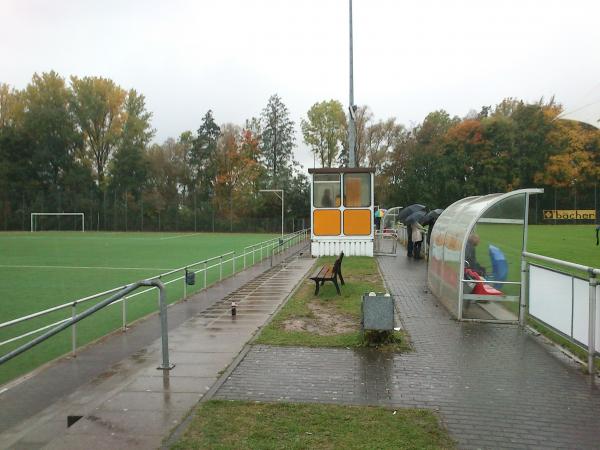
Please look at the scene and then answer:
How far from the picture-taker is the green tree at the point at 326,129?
64.5m

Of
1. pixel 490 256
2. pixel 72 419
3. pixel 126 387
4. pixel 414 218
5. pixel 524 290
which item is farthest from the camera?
pixel 414 218

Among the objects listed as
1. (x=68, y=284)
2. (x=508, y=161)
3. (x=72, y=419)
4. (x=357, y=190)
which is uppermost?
(x=508, y=161)

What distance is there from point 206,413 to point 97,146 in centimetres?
6634

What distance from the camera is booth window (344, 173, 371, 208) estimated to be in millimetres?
20703

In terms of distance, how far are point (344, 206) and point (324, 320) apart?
38.5ft

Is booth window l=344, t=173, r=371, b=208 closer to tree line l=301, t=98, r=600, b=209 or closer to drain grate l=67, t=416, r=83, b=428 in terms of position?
drain grate l=67, t=416, r=83, b=428

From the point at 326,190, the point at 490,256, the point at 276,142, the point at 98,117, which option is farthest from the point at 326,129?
the point at 490,256

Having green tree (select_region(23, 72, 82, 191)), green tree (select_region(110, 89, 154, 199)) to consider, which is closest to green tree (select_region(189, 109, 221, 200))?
green tree (select_region(110, 89, 154, 199))

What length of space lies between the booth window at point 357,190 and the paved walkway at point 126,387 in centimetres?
1090

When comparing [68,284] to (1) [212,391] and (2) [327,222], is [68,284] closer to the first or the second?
(2) [327,222]

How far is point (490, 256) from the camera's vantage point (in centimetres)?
978

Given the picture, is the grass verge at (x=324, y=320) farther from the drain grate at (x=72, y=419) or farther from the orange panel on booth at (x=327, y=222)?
the orange panel on booth at (x=327, y=222)

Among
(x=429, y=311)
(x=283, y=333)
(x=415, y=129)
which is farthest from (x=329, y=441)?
(x=415, y=129)

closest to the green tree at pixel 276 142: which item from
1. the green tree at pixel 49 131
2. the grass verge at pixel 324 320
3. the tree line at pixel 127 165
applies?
the tree line at pixel 127 165
